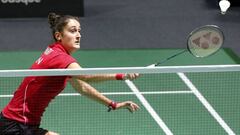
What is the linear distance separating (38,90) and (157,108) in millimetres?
3490

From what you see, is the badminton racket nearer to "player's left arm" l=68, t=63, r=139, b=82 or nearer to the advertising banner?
"player's left arm" l=68, t=63, r=139, b=82

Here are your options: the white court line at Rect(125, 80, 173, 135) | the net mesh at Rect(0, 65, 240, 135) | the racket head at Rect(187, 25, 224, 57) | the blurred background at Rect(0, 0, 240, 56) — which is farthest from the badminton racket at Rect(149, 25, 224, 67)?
the blurred background at Rect(0, 0, 240, 56)

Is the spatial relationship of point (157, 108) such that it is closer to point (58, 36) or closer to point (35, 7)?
point (58, 36)

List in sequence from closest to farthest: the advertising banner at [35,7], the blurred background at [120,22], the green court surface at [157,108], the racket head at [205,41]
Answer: the racket head at [205,41], the green court surface at [157,108], the blurred background at [120,22], the advertising banner at [35,7]

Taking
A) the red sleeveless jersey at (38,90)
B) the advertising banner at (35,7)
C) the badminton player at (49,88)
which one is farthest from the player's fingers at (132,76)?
the advertising banner at (35,7)

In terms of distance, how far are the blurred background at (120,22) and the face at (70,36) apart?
6.08 meters

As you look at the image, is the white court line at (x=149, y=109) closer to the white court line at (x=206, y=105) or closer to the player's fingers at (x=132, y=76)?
the white court line at (x=206, y=105)

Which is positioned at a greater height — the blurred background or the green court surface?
the blurred background

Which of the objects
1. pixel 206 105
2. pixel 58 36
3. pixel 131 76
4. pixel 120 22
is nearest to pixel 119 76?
pixel 131 76

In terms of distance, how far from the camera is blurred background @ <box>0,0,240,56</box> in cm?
1185

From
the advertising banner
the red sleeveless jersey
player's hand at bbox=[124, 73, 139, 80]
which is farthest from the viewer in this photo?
the advertising banner

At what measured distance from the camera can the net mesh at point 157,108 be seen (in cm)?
784

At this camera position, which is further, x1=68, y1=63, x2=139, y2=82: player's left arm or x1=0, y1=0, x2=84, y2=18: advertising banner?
x1=0, y1=0, x2=84, y2=18: advertising banner

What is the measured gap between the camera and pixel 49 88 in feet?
17.7
